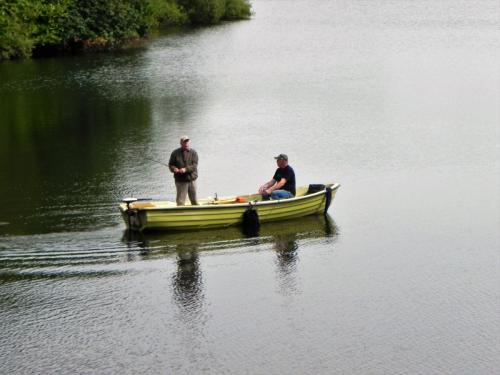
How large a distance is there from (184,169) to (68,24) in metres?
39.9

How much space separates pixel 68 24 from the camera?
192 feet

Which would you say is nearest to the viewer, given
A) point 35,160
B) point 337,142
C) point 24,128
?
point 35,160

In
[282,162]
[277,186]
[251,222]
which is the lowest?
[251,222]

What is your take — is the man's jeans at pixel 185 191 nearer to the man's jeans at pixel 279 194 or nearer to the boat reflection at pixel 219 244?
the boat reflection at pixel 219 244

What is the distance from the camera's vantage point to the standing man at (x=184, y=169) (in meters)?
A: 21.1

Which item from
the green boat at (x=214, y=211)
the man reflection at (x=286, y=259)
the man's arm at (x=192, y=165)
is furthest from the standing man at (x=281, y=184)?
the man's arm at (x=192, y=165)

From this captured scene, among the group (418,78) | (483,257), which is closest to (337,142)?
(483,257)

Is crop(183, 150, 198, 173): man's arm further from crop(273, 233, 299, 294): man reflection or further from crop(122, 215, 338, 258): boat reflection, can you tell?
crop(273, 233, 299, 294): man reflection

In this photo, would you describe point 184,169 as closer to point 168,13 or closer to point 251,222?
point 251,222

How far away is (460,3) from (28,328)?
7623 centimetres

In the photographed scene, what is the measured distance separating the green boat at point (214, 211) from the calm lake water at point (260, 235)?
0.32 meters

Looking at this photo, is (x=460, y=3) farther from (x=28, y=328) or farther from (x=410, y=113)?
(x=28, y=328)

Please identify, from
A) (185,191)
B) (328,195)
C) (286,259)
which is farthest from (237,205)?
(328,195)

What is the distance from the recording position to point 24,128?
115 ft
